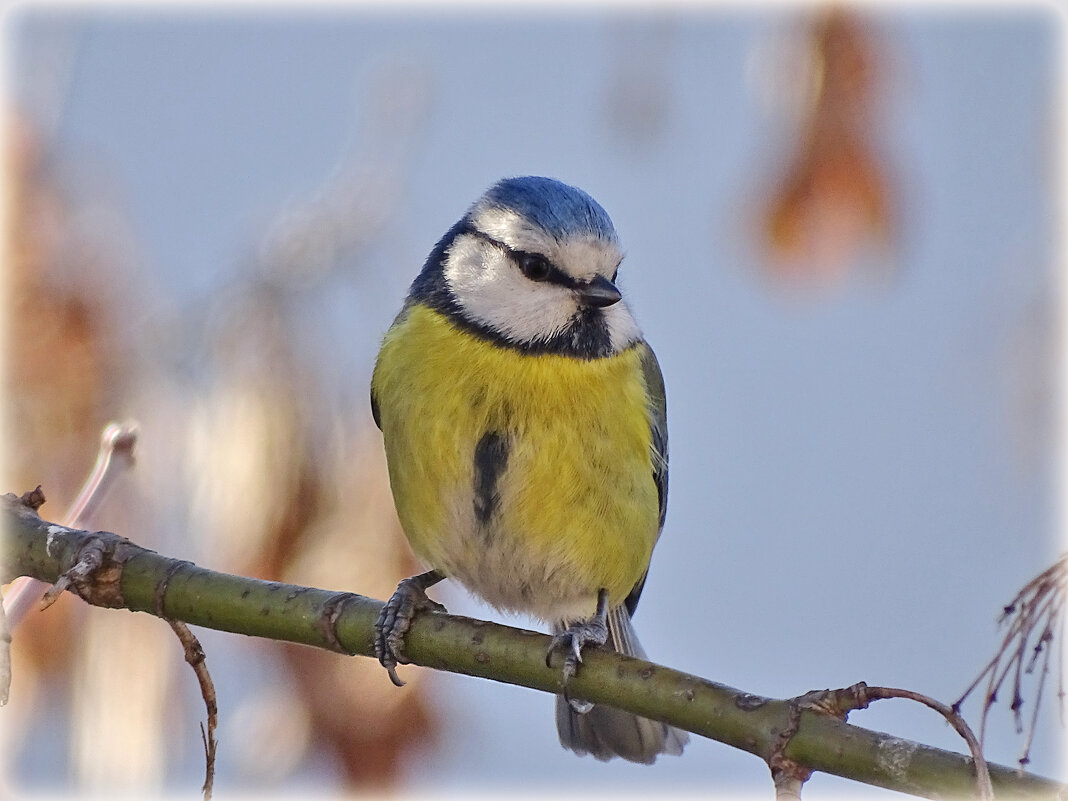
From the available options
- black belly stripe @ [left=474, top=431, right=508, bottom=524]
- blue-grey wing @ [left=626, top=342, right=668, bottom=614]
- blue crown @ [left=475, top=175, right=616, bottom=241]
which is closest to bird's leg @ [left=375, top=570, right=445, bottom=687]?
black belly stripe @ [left=474, top=431, right=508, bottom=524]

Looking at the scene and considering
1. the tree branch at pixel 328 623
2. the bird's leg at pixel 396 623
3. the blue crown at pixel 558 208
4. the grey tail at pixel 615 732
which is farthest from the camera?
the grey tail at pixel 615 732

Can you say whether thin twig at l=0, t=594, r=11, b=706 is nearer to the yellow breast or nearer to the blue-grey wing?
the yellow breast

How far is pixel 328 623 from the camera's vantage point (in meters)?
1.95

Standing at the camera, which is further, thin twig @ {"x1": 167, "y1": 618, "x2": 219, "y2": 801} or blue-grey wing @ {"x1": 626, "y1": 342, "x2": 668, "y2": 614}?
blue-grey wing @ {"x1": 626, "y1": 342, "x2": 668, "y2": 614}

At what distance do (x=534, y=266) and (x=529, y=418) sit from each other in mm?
353

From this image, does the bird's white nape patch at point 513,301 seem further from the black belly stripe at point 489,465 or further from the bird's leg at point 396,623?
the bird's leg at point 396,623

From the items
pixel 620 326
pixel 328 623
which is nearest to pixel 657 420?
pixel 620 326

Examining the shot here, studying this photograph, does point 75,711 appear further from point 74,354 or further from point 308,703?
point 74,354

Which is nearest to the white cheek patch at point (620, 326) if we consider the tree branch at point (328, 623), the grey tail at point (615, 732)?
the grey tail at point (615, 732)

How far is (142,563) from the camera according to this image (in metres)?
1.92

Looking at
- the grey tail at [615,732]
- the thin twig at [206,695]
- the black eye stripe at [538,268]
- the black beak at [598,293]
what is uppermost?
the black eye stripe at [538,268]

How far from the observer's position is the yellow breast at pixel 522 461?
242cm

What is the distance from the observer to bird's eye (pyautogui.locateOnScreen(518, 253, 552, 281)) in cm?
257

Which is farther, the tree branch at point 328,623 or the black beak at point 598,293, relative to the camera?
the black beak at point 598,293
